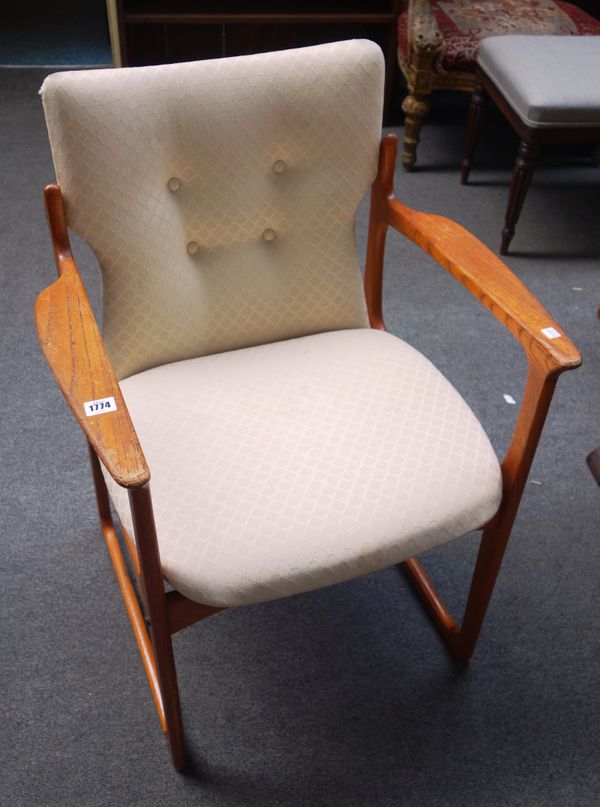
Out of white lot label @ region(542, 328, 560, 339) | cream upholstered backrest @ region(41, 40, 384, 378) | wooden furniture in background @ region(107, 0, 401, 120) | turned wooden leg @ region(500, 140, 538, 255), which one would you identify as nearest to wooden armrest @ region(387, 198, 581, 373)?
white lot label @ region(542, 328, 560, 339)

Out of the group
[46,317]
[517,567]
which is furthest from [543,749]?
[46,317]

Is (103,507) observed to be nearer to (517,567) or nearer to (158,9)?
(517,567)

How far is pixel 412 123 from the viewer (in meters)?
2.65

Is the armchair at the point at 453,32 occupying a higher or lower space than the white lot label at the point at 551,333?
lower

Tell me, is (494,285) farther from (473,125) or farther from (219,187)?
(473,125)

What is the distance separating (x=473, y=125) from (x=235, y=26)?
998 millimetres

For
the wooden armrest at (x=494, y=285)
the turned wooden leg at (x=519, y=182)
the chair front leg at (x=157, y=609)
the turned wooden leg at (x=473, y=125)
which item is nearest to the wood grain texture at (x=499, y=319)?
the wooden armrest at (x=494, y=285)

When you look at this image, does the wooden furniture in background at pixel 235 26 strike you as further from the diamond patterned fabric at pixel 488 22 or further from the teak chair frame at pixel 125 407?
the teak chair frame at pixel 125 407

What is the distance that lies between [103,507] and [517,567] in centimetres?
75

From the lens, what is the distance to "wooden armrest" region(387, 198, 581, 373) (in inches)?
38.8

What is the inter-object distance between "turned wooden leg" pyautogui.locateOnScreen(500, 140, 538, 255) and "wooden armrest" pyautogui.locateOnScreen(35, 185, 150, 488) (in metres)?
1.46

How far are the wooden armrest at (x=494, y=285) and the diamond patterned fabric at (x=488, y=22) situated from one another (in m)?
1.48

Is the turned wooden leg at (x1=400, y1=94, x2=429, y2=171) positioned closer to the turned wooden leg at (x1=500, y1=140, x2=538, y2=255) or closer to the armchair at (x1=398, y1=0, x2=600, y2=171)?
the armchair at (x1=398, y1=0, x2=600, y2=171)

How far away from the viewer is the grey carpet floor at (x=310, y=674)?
117cm
